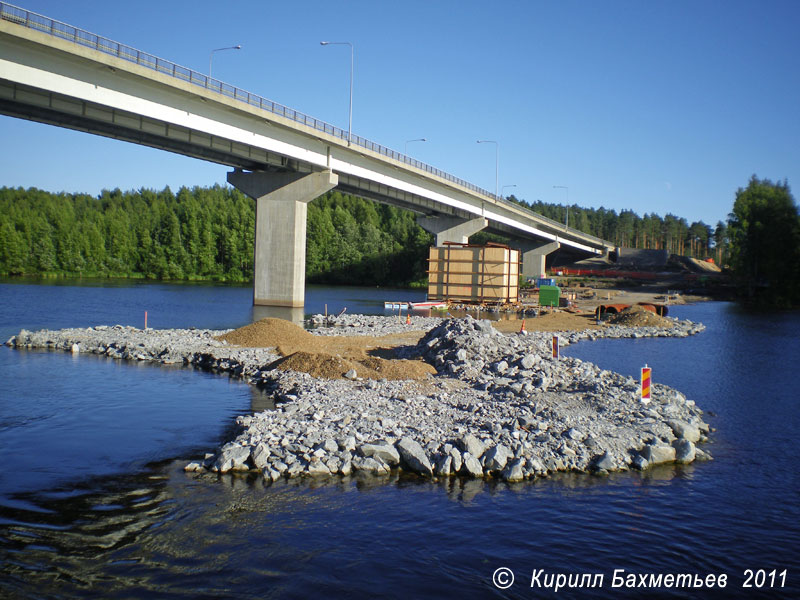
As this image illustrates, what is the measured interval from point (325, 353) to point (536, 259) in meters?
89.6

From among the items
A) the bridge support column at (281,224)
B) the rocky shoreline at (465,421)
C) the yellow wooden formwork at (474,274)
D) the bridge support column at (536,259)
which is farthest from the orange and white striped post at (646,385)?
the bridge support column at (536,259)

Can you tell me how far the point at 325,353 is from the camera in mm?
21562

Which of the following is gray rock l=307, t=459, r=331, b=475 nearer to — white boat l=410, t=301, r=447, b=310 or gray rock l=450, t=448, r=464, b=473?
gray rock l=450, t=448, r=464, b=473

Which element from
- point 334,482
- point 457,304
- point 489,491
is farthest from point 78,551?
point 457,304

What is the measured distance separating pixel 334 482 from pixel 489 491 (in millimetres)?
2726

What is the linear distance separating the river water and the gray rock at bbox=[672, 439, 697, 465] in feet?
0.98

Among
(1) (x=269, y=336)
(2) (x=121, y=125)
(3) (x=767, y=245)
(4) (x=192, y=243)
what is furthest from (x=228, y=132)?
(4) (x=192, y=243)

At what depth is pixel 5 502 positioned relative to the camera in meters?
9.91

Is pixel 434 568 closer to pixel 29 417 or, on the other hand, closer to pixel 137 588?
pixel 137 588

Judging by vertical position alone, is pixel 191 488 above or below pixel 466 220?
below

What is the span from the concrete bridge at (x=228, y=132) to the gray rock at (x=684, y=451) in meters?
27.7

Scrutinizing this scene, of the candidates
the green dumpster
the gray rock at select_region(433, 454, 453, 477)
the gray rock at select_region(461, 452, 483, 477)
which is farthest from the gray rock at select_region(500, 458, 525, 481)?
the green dumpster

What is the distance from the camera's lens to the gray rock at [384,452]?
1191 centimetres

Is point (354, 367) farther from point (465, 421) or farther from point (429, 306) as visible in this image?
point (429, 306)
